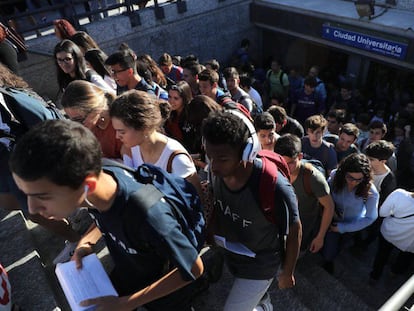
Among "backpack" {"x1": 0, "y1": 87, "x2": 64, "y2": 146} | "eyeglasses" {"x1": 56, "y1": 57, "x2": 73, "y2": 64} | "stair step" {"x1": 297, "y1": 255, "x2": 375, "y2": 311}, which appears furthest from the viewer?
"eyeglasses" {"x1": 56, "y1": 57, "x2": 73, "y2": 64}

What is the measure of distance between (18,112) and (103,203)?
1.40m

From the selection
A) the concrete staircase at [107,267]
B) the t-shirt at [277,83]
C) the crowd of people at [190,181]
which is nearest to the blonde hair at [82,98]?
the crowd of people at [190,181]

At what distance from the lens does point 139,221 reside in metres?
1.38

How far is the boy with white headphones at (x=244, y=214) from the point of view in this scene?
1814mm

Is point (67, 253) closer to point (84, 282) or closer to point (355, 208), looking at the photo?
point (84, 282)

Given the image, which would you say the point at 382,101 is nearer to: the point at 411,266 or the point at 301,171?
the point at 411,266

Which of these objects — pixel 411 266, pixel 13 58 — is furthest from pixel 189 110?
pixel 411 266

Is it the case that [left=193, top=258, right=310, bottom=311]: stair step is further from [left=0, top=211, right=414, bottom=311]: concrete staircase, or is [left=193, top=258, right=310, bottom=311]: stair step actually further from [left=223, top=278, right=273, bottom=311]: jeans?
[left=223, top=278, right=273, bottom=311]: jeans

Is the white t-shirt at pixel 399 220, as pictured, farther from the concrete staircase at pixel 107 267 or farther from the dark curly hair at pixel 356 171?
the concrete staircase at pixel 107 267

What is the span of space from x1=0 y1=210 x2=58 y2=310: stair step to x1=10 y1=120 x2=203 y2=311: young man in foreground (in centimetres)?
93

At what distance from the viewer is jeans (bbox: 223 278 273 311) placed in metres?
2.22

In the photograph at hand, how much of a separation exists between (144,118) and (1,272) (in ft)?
4.53

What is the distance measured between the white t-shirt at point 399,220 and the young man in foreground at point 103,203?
2452mm

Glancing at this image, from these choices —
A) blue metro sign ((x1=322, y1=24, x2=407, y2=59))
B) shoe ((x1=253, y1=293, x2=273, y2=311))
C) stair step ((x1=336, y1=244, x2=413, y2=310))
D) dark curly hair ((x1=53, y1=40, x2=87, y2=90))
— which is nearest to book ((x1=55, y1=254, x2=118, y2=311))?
shoe ((x1=253, y1=293, x2=273, y2=311))
